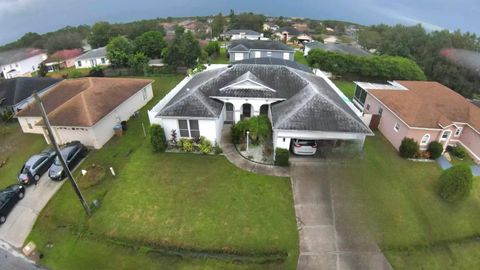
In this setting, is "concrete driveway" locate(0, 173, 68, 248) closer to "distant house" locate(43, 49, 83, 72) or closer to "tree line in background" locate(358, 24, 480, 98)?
"distant house" locate(43, 49, 83, 72)

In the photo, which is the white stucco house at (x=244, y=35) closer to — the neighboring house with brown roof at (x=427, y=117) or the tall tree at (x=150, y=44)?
the tall tree at (x=150, y=44)

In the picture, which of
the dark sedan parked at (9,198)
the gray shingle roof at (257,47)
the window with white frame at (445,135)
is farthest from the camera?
the gray shingle roof at (257,47)

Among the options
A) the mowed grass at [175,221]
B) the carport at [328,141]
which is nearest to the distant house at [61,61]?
the mowed grass at [175,221]

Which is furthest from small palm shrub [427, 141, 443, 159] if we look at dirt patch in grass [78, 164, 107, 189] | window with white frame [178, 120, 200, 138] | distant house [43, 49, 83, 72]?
distant house [43, 49, 83, 72]

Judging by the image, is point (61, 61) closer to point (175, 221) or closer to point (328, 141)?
point (175, 221)

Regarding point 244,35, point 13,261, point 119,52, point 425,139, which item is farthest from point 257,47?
point 13,261

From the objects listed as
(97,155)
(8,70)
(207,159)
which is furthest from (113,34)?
(207,159)
